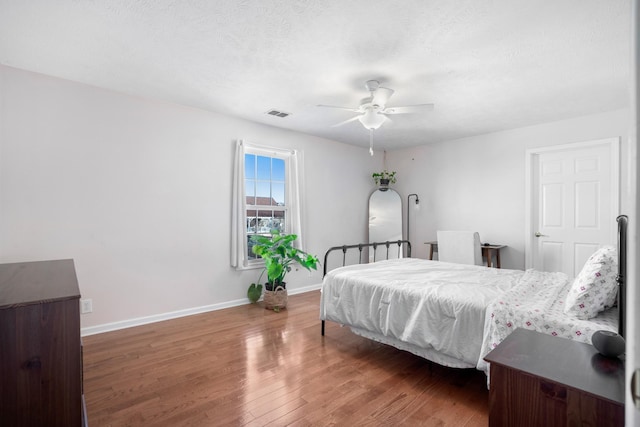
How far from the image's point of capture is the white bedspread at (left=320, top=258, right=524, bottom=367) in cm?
201

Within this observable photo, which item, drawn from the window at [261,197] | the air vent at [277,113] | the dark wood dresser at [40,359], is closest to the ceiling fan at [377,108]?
the air vent at [277,113]

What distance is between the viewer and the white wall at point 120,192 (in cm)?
276

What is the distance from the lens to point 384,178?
5.64 m

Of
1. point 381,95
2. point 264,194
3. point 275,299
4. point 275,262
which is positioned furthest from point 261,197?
point 381,95

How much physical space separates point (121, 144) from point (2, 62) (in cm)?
102

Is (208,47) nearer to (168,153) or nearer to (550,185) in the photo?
(168,153)

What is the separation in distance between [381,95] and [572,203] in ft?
9.64

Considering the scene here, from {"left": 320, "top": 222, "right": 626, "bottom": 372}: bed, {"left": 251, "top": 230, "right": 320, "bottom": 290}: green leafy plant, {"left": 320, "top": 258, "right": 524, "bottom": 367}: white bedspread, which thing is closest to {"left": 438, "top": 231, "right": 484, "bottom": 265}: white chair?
{"left": 320, "top": 258, "right": 524, "bottom": 367}: white bedspread

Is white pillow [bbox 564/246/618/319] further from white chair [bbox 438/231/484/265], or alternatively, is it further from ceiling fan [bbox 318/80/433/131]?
white chair [bbox 438/231/484/265]

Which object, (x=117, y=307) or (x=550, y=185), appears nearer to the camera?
(x=117, y=307)

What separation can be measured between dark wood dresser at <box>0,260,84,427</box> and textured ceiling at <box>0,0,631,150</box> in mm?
1745

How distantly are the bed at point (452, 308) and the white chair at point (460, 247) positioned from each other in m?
1.14

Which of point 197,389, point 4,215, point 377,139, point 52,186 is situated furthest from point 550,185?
point 4,215

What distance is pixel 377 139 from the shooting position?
511 cm
